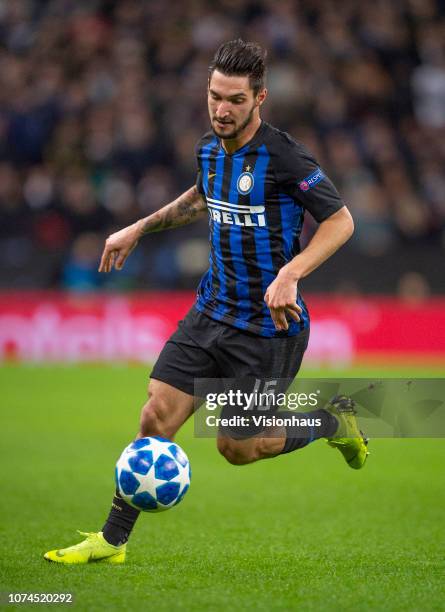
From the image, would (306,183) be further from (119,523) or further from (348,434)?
(119,523)

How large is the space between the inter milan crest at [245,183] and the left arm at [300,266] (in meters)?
0.40

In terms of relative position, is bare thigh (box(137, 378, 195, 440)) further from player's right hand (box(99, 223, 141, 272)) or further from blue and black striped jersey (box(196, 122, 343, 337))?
player's right hand (box(99, 223, 141, 272))

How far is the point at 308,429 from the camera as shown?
17.9 ft

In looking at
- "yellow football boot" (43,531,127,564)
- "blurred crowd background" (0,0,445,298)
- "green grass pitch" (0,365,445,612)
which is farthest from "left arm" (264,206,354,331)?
"blurred crowd background" (0,0,445,298)

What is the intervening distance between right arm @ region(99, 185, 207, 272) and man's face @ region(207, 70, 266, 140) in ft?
2.12

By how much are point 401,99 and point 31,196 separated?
6224 millimetres

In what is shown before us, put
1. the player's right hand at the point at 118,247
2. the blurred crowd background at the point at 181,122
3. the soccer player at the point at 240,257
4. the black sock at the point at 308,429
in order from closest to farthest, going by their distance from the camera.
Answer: the soccer player at the point at 240,257
the black sock at the point at 308,429
the player's right hand at the point at 118,247
the blurred crowd background at the point at 181,122

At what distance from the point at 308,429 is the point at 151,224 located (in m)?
1.35

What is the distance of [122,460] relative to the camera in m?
4.96

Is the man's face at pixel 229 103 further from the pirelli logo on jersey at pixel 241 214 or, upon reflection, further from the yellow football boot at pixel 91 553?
the yellow football boot at pixel 91 553

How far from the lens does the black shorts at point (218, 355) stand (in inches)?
205

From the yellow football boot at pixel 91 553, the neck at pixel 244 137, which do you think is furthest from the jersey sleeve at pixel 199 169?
the yellow football boot at pixel 91 553

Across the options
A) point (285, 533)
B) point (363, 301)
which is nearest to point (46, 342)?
point (363, 301)

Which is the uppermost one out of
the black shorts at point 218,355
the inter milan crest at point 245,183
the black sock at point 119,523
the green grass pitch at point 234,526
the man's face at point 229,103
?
the man's face at point 229,103
